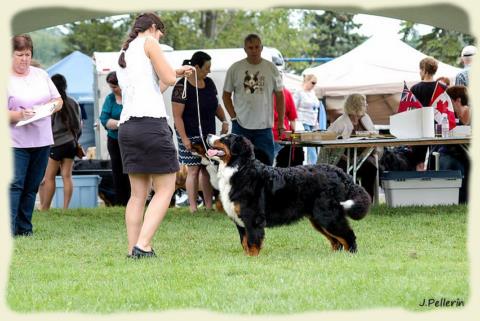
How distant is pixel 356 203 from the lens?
22.0 feet

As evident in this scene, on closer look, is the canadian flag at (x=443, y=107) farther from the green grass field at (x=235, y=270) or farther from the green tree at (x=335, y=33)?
the green tree at (x=335, y=33)

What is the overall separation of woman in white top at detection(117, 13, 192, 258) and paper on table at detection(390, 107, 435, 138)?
4.11 meters

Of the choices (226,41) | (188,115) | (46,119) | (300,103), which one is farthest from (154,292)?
(226,41)

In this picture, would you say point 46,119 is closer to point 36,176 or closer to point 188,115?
point 36,176

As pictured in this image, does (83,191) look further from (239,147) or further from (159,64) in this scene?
(159,64)

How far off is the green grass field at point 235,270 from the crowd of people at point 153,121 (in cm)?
51

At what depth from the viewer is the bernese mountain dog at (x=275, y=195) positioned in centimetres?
659

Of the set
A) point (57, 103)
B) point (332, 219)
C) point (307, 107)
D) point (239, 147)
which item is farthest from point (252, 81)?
point (307, 107)

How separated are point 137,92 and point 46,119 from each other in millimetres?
1872

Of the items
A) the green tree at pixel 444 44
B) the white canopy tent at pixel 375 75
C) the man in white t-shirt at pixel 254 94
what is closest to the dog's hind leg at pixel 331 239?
the man in white t-shirt at pixel 254 94

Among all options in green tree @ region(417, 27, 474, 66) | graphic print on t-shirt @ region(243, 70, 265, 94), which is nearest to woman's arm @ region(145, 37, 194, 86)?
graphic print on t-shirt @ region(243, 70, 265, 94)

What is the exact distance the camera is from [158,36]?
6.45m

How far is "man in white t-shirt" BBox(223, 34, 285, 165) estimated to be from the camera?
9859 millimetres

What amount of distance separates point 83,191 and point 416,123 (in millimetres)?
4705
